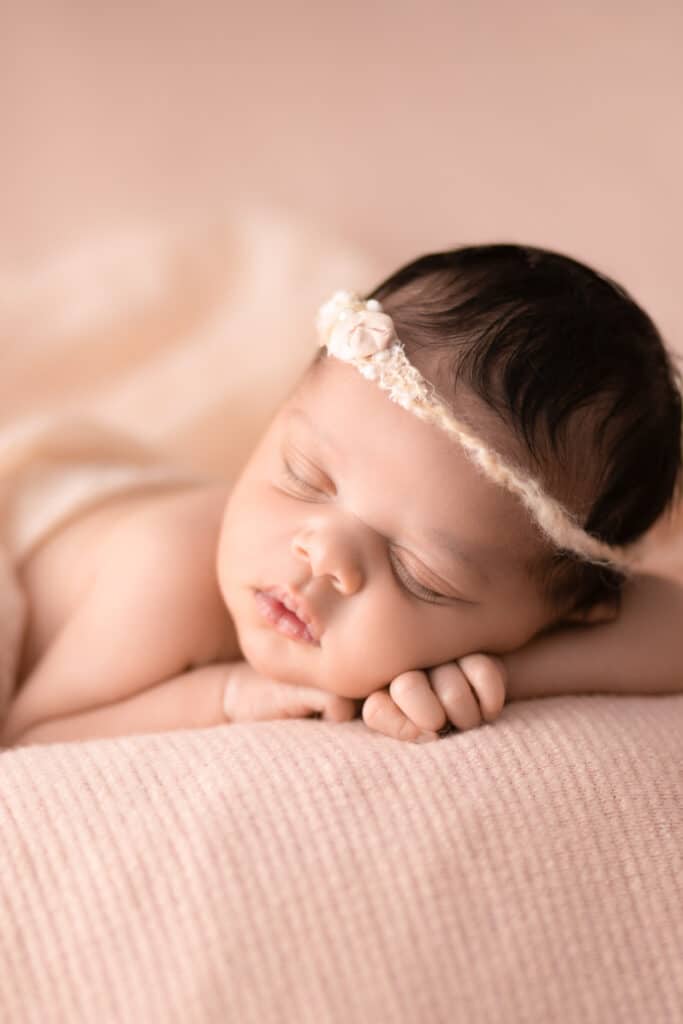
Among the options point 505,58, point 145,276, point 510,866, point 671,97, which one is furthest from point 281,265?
point 510,866

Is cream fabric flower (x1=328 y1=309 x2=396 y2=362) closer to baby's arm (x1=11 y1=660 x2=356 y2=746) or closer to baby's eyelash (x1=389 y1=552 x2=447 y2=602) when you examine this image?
baby's eyelash (x1=389 y1=552 x2=447 y2=602)

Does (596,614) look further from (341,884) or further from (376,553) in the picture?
(341,884)

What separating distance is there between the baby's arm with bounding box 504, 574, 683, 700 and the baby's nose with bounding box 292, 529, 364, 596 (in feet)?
0.81

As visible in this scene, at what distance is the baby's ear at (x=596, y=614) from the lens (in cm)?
135

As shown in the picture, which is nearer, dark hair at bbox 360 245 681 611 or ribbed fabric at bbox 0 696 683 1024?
ribbed fabric at bbox 0 696 683 1024

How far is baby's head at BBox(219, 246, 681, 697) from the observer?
3.80 feet

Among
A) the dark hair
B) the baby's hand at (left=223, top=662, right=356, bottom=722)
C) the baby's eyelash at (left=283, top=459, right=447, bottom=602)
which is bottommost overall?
the baby's hand at (left=223, top=662, right=356, bottom=722)

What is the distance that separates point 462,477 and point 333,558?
16cm

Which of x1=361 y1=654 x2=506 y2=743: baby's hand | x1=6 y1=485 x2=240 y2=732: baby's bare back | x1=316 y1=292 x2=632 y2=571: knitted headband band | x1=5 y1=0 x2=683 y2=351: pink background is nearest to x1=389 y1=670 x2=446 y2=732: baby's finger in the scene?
x1=361 y1=654 x2=506 y2=743: baby's hand

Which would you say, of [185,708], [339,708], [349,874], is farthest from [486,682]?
[185,708]

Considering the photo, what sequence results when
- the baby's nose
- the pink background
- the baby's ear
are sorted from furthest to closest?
1. the pink background
2. the baby's ear
3. the baby's nose

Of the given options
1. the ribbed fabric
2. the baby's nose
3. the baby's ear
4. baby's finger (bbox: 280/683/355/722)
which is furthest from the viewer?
the baby's ear

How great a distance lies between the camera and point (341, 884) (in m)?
0.97

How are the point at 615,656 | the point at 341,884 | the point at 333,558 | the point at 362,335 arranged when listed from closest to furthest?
the point at 341,884, the point at 333,558, the point at 362,335, the point at 615,656
